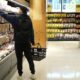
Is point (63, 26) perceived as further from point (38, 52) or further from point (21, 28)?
point (21, 28)

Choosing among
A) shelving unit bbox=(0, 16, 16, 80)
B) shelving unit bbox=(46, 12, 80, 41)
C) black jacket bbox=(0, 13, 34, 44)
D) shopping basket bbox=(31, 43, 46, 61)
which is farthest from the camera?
shelving unit bbox=(46, 12, 80, 41)

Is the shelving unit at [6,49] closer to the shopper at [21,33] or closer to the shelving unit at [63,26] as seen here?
the shopper at [21,33]

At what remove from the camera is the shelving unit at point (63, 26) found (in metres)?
18.2

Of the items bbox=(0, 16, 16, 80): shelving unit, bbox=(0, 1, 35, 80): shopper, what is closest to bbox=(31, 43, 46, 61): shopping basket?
bbox=(0, 16, 16, 80): shelving unit

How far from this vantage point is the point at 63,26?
722 inches

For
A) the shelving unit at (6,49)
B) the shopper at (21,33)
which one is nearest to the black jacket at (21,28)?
the shopper at (21,33)

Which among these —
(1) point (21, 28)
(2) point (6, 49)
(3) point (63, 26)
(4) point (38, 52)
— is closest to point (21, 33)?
(1) point (21, 28)

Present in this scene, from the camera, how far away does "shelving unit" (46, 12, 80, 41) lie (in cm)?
1822

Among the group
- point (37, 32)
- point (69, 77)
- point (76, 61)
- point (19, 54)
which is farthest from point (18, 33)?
point (37, 32)

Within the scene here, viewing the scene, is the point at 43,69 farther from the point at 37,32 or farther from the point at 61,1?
the point at 61,1

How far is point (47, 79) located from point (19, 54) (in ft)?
3.14

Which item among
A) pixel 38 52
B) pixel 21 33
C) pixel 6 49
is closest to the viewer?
pixel 21 33

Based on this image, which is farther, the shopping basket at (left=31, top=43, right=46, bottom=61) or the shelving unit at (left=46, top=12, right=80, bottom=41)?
the shelving unit at (left=46, top=12, right=80, bottom=41)

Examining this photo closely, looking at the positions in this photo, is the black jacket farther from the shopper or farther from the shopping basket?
the shopping basket
